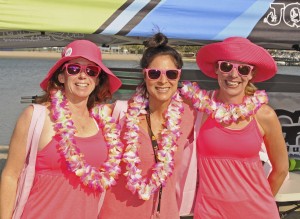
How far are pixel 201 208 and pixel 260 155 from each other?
0.46 meters

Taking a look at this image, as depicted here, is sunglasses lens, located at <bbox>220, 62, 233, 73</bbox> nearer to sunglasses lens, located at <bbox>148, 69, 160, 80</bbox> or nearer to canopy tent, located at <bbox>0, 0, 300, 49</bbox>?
sunglasses lens, located at <bbox>148, 69, 160, 80</bbox>

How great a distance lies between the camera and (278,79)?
4363mm

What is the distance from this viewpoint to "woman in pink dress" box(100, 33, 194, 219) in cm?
252

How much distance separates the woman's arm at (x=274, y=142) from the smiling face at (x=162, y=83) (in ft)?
1.70

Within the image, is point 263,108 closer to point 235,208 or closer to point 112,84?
point 235,208

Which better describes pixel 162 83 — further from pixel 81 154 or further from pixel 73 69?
pixel 81 154

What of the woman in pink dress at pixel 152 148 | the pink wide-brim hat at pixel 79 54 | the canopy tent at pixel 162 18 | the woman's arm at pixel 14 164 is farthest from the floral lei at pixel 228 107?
the woman's arm at pixel 14 164

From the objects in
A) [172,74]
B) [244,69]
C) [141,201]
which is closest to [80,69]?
[172,74]

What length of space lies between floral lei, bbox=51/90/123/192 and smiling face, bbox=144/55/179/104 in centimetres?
28

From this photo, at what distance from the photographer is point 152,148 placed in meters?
2.57

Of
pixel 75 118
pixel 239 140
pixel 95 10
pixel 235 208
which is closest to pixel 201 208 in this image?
pixel 235 208

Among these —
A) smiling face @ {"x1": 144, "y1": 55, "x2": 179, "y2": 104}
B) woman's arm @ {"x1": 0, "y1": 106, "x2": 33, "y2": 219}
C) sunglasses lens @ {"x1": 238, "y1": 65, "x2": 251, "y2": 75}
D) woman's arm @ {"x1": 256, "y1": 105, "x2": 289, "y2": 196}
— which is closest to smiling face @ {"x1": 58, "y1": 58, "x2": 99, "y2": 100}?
woman's arm @ {"x1": 0, "y1": 106, "x2": 33, "y2": 219}

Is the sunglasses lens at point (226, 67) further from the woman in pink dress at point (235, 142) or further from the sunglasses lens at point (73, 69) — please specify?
the sunglasses lens at point (73, 69)

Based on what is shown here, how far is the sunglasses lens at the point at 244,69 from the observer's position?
2.61 metres
